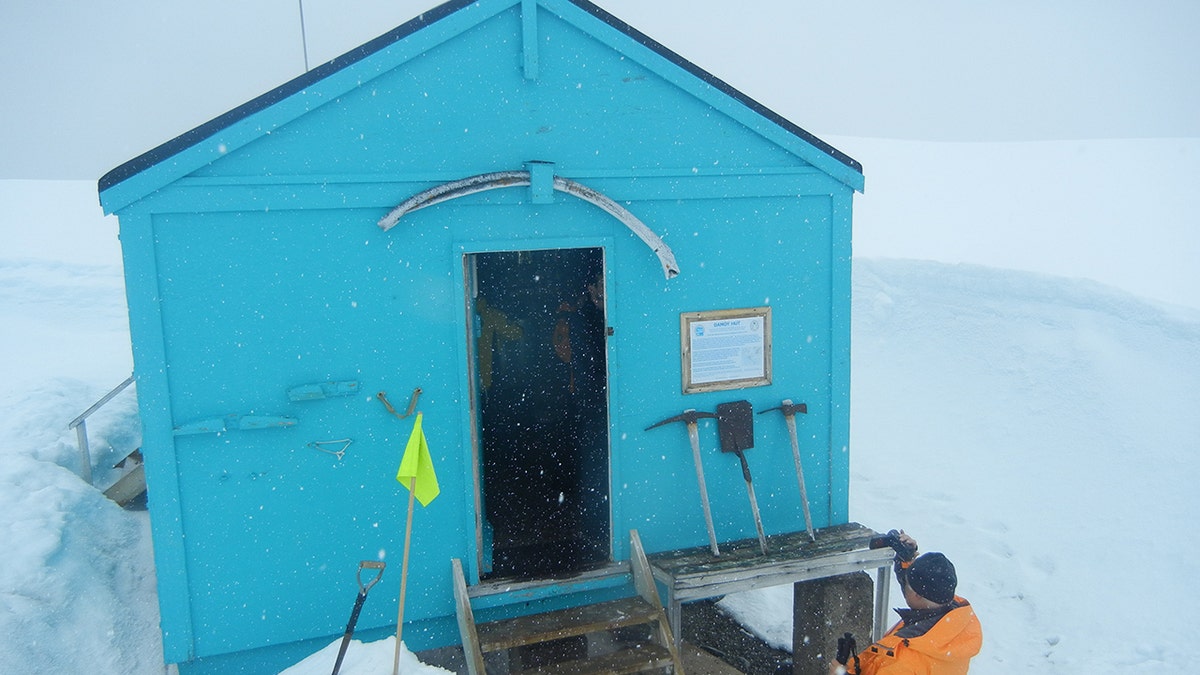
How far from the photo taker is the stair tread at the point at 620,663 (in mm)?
5082

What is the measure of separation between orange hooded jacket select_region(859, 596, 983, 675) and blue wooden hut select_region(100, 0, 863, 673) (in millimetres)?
2162

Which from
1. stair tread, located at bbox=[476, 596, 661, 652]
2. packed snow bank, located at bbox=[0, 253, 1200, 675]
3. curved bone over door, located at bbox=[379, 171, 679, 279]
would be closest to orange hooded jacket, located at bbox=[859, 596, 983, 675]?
stair tread, located at bbox=[476, 596, 661, 652]

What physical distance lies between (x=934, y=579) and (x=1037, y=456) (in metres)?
8.18

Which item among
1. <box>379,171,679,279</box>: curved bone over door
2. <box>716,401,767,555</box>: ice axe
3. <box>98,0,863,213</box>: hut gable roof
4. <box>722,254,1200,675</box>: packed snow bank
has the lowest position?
<box>722,254,1200,675</box>: packed snow bank

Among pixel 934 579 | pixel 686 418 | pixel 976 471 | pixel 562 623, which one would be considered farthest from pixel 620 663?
pixel 976 471

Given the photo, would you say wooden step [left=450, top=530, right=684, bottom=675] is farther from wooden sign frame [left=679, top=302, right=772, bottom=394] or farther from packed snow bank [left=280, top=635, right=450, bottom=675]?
wooden sign frame [left=679, top=302, right=772, bottom=394]

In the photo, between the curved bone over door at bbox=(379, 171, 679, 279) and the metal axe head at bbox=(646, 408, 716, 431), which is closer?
the curved bone over door at bbox=(379, 171, 679, 279)

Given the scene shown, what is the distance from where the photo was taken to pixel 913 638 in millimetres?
4055

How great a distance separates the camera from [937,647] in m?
3.97

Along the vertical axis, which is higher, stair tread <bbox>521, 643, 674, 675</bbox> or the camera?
the camera

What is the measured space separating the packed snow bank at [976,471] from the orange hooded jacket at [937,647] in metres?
3.05

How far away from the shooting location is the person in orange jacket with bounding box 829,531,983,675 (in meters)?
3.99

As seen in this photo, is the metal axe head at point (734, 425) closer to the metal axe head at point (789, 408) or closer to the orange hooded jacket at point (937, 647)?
the metal axe head at point (789, 408)

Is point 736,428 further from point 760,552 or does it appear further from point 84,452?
point 84,452
